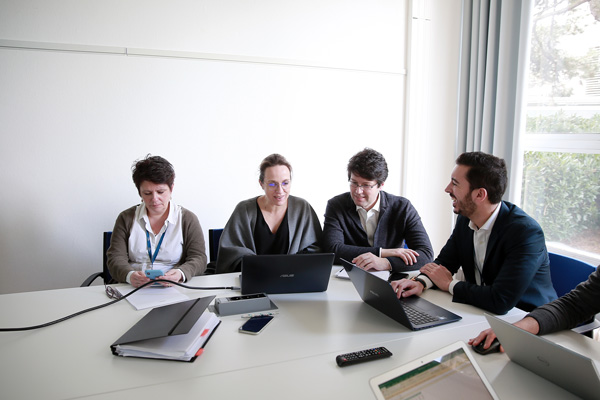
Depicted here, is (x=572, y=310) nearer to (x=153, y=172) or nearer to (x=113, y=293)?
(x=113, y=293)

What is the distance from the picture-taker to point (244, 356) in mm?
1367

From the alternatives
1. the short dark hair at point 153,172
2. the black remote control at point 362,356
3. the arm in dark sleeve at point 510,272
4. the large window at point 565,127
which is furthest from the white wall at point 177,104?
the black remote control at point 362,356

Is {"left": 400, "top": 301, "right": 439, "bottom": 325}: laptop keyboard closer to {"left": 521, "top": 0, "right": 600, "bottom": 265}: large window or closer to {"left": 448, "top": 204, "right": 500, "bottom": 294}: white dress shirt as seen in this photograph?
{"left": 448, "top": 204, "right": 500, "bottom": 294}: white dress shirt

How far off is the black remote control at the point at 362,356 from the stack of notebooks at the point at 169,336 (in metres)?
0.48

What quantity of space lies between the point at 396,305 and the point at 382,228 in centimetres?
116

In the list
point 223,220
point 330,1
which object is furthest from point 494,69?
point 223,220

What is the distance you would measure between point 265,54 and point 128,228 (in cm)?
184

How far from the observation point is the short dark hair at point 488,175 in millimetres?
1956

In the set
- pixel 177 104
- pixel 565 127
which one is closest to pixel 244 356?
pixel 177 104

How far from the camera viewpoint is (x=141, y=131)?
10.2 feet

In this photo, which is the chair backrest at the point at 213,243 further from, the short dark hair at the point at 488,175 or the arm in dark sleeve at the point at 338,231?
the short dark hair at the point at 488,175

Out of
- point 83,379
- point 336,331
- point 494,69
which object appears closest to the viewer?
point 83,379

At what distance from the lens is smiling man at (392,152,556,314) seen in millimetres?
1729

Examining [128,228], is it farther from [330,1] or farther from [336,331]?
[330,1]
